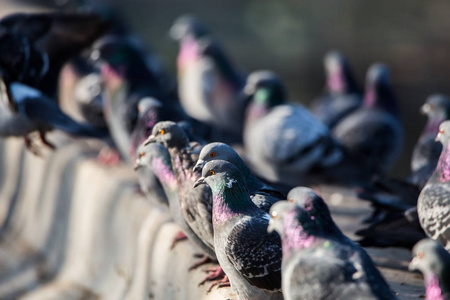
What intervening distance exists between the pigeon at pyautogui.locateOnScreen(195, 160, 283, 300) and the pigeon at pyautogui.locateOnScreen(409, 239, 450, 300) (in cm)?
76

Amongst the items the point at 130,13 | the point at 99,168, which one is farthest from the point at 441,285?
the point at 130,13

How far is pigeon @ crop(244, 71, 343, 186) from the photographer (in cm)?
702

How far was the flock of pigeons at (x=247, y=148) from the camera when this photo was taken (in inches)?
129

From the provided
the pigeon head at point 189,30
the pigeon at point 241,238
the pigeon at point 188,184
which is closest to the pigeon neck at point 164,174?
the pigeon at point 188,184

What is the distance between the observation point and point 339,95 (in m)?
9.41

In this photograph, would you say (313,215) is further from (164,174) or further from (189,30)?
(189,30)

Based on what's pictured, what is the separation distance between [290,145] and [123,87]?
5.81 ft

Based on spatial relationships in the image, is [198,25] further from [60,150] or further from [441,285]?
[441,285]

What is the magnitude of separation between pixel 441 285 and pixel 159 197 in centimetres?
252

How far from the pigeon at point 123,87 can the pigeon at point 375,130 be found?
1852mm

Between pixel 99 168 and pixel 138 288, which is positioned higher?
pixel 99 168

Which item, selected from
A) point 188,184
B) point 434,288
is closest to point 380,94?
point 188,184

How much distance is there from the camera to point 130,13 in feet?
73.9

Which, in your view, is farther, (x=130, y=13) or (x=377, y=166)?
(x=130, y=13)
